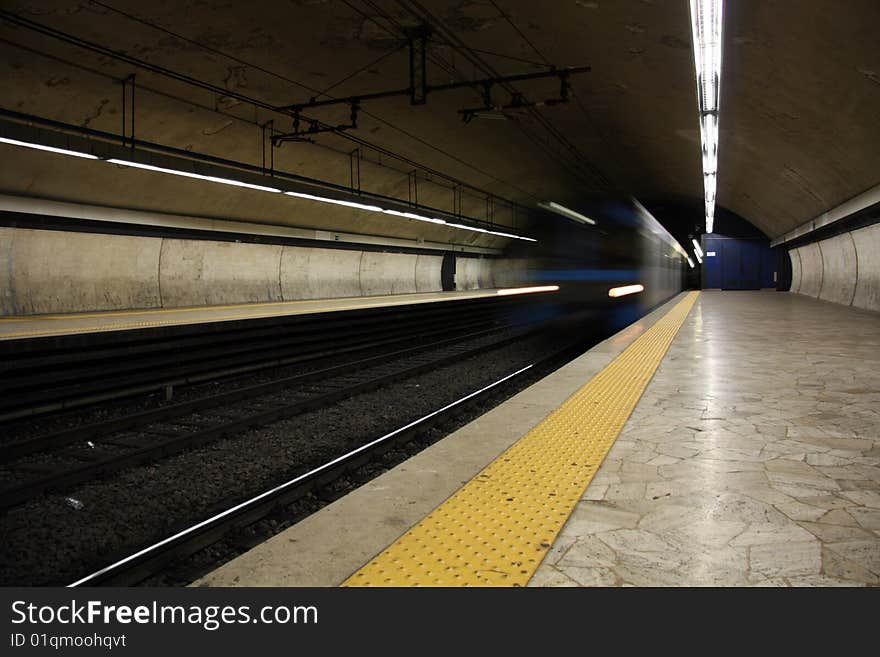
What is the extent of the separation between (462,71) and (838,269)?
15.8 metres

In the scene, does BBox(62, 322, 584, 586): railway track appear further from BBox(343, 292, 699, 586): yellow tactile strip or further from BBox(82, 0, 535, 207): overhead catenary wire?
BBox(82, 0, 535, 207): overhead catenary wire

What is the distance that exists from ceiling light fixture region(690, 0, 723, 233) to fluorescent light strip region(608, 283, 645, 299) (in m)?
3.57

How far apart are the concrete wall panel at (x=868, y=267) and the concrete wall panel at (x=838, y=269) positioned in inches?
21.1

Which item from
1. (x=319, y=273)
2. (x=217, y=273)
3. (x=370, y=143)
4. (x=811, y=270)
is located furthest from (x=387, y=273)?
(x=811, y=270)

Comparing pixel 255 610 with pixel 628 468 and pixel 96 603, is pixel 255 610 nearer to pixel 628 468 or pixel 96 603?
pixel 96 603

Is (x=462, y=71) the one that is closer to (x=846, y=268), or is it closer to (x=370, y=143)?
(x=370, y=143)

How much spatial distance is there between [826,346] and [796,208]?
12599 mm

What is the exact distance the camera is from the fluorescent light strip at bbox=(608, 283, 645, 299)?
453 inches

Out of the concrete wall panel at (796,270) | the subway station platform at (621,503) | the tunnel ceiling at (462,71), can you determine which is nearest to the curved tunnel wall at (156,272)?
the tunnel ceiling at (462,71)

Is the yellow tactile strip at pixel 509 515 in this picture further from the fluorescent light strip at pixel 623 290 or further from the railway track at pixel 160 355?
the fluorescent light strip at pixel 623 290

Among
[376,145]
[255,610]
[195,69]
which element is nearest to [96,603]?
[255,610]

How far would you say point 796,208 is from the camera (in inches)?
760

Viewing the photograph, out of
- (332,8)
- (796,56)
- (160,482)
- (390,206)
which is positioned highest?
(332,8)

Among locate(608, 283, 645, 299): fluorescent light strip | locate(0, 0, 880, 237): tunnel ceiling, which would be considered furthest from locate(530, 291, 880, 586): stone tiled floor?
locate(608, 283, 645, 299): fluorescent light strip
